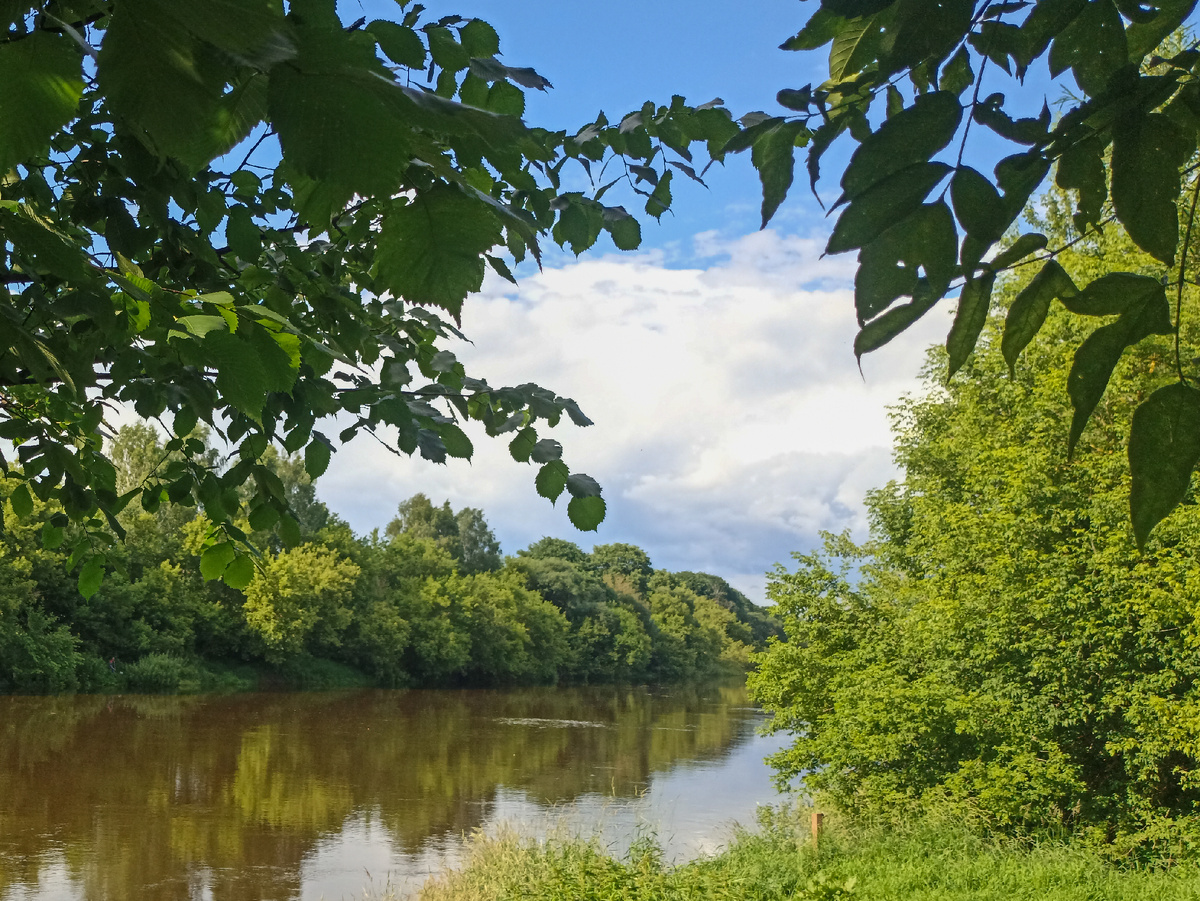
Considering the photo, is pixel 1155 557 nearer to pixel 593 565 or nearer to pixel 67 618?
pixel 67 618

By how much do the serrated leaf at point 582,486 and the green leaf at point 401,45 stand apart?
3.76 ft

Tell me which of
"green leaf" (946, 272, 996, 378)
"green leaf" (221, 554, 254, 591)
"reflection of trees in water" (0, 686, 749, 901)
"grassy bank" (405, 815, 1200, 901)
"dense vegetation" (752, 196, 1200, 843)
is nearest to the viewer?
"green leaf" (946, 272, 996, 378)

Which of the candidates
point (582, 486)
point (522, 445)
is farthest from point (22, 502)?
point (582, 486)

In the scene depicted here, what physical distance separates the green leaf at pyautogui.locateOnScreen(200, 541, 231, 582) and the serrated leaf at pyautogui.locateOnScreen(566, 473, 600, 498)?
0.98 metres

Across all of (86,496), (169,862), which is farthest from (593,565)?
(86,496)

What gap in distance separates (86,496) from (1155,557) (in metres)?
12.1

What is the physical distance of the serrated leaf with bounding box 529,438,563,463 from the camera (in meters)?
2.20

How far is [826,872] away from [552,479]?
7.84 metres

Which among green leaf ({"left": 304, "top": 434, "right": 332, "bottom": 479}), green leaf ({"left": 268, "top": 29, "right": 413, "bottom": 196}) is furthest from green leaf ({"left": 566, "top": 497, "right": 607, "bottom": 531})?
green leaf ({"left": 268, "top": 29, "right": 413, "bottom": 196})

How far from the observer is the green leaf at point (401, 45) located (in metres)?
1.17

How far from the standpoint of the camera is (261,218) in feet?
9.54

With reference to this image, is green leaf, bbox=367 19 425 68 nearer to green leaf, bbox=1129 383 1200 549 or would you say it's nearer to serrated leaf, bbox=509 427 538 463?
green leaf, bbox=1129 383 1200 549

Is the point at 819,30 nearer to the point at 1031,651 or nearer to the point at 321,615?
the point at 1031,651

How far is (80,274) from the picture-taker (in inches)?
45.4
